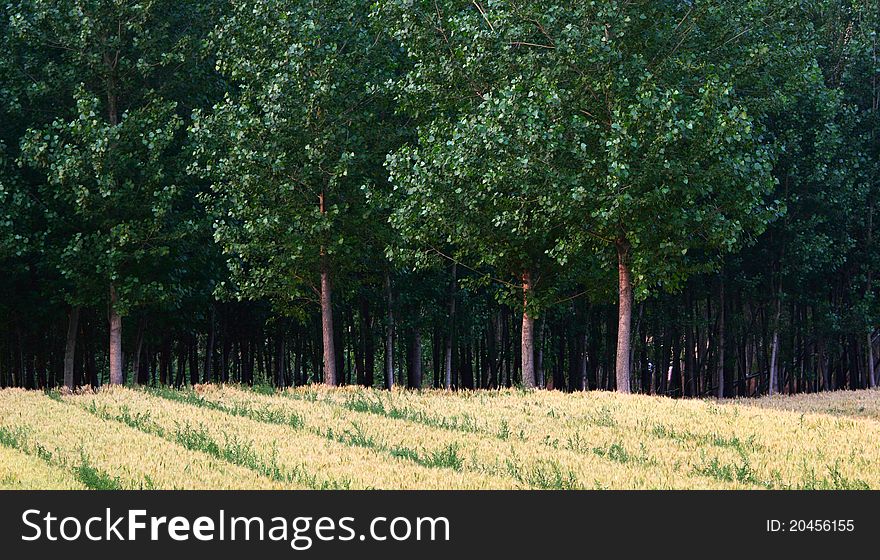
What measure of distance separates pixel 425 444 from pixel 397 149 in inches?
647

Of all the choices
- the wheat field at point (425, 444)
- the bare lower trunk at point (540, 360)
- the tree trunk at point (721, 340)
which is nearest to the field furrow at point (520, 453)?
the wheat field at point (425, 444)

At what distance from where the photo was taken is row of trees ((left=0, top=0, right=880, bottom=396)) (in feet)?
86.2

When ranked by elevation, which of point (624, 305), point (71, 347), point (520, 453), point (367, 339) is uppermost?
point (624, 305)

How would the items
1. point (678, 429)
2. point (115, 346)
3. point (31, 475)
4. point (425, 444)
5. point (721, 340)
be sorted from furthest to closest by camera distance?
point (721, 340), point (115, 346), point (678, 429), point (425, 444), point (31, 475)

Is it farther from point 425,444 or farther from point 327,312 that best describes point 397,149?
point 425,444

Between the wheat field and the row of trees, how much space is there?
4977mm

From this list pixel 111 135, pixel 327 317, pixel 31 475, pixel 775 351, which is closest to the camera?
pixel 31 475

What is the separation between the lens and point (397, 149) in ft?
105

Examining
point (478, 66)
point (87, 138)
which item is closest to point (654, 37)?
point (478, 66)

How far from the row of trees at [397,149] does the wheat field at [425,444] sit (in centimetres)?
498

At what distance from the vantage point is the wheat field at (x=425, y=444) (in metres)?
13.4

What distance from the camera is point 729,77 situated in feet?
94.7

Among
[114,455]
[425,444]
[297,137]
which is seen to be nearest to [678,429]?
[425,444]

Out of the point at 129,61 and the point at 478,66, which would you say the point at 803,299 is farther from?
the point at 129,61
